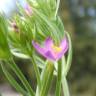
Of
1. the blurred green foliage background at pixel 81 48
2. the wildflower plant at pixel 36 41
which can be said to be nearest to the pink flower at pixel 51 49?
the wildflower plant at pixel 36 41

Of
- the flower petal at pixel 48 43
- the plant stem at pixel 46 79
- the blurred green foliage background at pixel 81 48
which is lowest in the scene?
the blurred green foliage background at pixel 81 48

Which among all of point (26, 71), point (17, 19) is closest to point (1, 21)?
point (17, 19)

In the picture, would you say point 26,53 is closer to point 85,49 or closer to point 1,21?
point 1,21

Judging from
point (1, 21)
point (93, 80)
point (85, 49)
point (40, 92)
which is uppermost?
point (1, 21)

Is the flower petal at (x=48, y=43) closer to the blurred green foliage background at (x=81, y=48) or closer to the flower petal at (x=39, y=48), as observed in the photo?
the flower petal at (x=39, y=48)

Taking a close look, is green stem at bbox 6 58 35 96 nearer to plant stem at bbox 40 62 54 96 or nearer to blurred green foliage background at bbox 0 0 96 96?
Result: plant stem at bbox 40 62 54 96

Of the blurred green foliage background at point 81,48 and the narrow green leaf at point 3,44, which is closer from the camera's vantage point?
the narrow green leaf at point 3,44

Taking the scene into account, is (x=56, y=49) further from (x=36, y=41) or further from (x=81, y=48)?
(x=81, y=48)
